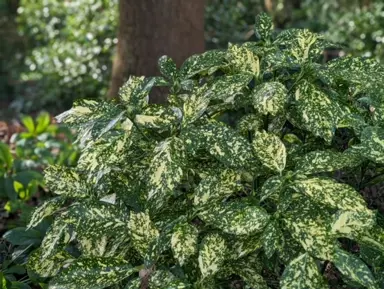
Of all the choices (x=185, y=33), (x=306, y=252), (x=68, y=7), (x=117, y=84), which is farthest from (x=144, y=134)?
(x=68, y=7)

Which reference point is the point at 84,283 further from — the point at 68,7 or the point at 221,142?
the point at 68,7

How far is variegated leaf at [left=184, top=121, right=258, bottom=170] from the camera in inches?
70.4

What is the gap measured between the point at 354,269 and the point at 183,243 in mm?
441

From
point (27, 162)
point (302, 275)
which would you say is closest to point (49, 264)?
point (302, 275)

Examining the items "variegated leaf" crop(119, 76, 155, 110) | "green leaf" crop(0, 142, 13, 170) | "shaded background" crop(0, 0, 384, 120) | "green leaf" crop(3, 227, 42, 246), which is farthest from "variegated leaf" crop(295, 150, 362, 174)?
"shaded background" crop(0, 0, 384, 120)

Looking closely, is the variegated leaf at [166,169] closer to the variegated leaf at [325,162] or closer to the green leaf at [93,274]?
the green leaf at [93,274]

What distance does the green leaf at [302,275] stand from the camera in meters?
1.57

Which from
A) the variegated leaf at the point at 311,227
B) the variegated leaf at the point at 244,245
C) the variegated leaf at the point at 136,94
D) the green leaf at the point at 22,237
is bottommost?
the green leaf at the point at 22,237

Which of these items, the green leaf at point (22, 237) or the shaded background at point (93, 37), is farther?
the shaded background at point (93, 37)

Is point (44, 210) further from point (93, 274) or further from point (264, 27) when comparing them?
point (264, 27)

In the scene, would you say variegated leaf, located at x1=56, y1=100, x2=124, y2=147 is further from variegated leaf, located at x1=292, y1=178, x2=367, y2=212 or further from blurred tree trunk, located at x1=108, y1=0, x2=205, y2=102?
blurred tree trunk, located at x1=108, y1=0, x2=205, y2=102

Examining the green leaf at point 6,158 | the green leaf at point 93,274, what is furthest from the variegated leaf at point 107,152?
the green leaf at point 6,158

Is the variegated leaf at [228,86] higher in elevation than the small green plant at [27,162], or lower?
higher

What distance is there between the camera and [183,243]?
170 cm
